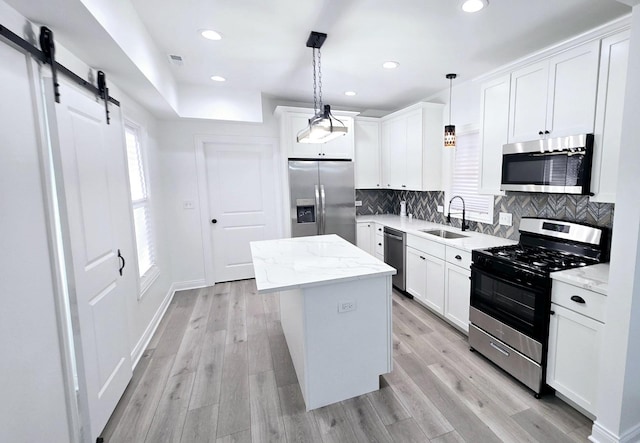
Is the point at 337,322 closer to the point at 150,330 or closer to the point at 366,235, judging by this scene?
the point at 150,330

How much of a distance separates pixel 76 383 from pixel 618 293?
2.95 metres

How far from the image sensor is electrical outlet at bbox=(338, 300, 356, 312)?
1937mm

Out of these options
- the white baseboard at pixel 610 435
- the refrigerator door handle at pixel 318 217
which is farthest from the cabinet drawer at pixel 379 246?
the white baseboard at pixel 610 435

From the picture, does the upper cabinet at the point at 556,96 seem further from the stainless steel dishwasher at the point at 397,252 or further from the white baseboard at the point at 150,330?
the white baseboard at the point at 150,330

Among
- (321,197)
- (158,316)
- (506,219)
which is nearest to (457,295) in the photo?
(506,219)

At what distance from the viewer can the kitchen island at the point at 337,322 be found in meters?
1.88

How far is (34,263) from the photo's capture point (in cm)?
137

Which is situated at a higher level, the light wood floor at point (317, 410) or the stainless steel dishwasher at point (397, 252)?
the stainless steel dishwasher at point (397, 252)

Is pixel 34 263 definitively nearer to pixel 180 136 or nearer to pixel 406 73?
pixel 180 136

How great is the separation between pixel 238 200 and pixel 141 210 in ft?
4.73

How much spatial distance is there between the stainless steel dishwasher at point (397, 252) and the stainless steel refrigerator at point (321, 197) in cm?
58

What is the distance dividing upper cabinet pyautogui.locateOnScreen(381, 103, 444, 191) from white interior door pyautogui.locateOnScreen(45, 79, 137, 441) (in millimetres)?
3289

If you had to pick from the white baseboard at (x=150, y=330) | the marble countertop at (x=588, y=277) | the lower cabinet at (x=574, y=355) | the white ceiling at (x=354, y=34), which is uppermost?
the white ceiling at (x=354, y=34)

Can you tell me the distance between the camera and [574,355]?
1799 mm
